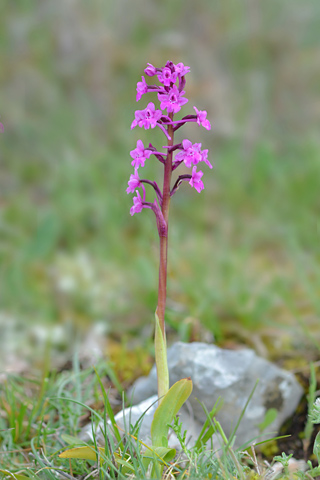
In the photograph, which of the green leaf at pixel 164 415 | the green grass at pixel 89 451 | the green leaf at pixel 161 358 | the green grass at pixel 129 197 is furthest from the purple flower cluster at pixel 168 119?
the green grass at pixel 129 197

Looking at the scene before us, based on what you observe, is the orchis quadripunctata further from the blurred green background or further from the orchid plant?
the blurred green background

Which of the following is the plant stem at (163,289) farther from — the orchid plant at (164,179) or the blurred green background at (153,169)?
the blurred green background at (153,169)

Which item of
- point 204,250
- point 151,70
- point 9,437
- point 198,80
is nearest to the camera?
point 151,70

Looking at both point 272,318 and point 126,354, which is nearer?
point 126,354

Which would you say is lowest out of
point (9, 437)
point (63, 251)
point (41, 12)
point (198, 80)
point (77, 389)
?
point (9, 437)

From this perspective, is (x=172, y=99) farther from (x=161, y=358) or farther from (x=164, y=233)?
(x=161, y=358)

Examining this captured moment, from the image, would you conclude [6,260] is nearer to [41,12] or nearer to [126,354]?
[126,354]

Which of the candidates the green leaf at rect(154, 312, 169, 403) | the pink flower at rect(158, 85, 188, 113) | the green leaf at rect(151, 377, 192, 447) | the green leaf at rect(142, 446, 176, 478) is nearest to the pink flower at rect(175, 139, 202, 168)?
the pink flower at rect(158, 85, 188, 113)

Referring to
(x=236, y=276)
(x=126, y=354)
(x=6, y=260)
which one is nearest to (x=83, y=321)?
(x=126, y=354)
